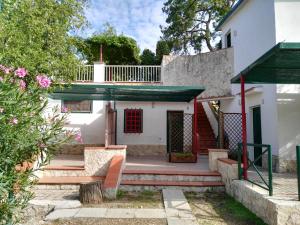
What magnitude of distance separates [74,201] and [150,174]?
8.91ft

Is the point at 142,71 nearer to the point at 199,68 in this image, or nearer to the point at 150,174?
the point at 199,68

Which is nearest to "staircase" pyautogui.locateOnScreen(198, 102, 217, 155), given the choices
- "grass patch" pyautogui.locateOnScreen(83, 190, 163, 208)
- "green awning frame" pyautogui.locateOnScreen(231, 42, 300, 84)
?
"green awning frame" pyautogui.locateOnScreen(231, 42, 300, 84)

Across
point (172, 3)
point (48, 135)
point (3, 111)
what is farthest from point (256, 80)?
point (172, 3)

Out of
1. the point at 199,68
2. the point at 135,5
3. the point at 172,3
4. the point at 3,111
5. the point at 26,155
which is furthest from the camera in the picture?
the point at 172,3

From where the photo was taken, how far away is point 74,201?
7.20 metres

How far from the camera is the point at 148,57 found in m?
25.6

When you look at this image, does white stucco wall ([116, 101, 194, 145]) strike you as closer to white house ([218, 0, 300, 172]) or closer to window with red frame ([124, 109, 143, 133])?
window with red frame ([124, 109, 143, 133])

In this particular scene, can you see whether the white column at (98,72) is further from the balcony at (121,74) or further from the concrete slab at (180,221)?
the concrete slab at (180,221)

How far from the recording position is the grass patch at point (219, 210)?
20.4ft

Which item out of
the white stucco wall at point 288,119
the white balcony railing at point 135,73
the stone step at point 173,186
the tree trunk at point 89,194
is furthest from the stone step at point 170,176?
the white balcony railing at point 135,73

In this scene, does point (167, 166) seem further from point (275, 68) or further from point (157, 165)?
point (275, 68)

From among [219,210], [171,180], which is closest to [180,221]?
[219,210]

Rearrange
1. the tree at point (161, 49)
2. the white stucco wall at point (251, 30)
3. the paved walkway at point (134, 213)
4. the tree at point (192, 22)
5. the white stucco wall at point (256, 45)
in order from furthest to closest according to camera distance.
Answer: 1. the tree at point (192, 22)
2. the tree at point (161, 49)
3. the white stucco wall at point (251, 30)
4. the white stucco wall at point (256, 45)
5. the paved walkway at point (134, 213)

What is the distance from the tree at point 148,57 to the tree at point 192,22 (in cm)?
291
